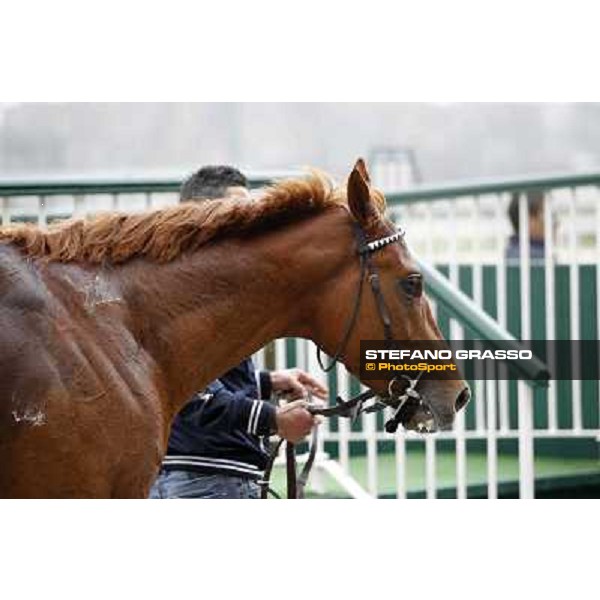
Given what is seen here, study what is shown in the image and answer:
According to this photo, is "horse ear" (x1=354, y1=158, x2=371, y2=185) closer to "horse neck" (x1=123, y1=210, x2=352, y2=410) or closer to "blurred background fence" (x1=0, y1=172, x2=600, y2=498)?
"horse neck" (x1=123, y1=210, x2=352, y2=410)

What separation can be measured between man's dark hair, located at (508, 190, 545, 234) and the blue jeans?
1564mm

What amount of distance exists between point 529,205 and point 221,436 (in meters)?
1.63

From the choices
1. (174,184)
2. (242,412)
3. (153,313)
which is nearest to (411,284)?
(242,412)

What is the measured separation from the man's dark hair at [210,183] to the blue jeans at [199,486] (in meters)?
0.81

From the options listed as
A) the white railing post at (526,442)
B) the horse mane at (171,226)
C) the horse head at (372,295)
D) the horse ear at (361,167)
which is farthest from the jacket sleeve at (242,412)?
the white railing post at (526,442)

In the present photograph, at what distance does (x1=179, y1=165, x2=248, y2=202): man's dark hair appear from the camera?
377 cm

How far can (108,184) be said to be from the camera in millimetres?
4320

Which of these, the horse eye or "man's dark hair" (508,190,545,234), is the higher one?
"man's dark hair" (508,190,545,234)

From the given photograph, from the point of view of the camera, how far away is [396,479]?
4.94m

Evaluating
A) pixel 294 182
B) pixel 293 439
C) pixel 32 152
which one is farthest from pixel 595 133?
pixel 32 152

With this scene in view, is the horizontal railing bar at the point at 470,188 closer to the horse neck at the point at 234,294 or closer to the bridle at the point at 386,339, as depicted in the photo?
the bridle at the point at 386,339

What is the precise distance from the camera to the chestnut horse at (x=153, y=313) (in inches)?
127

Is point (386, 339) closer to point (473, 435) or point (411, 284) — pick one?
point (411, 284)

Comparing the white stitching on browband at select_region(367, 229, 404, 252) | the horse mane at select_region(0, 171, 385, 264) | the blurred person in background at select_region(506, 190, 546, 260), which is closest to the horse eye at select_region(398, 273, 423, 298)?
the white stitching on browband at select_region(367, 229, 404, 252)
